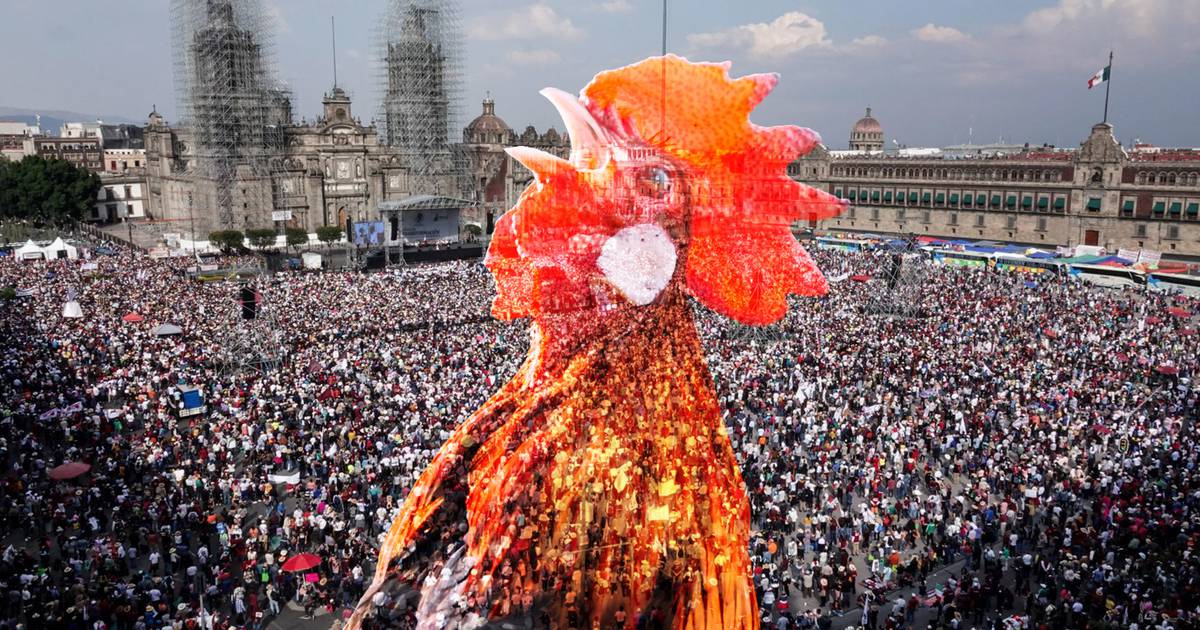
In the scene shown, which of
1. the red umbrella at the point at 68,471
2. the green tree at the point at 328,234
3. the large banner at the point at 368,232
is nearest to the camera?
the red umbrella at the point at 68,471

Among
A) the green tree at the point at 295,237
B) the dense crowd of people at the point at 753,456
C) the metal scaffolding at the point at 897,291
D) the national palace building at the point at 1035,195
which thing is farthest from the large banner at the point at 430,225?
the metal scaffolding at the point at 897,291

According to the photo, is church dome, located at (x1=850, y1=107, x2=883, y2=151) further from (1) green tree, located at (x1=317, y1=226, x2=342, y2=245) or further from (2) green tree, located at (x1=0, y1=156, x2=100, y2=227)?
(2) green tree, located at (x1=0, y1=156, x2=100, y2=227)

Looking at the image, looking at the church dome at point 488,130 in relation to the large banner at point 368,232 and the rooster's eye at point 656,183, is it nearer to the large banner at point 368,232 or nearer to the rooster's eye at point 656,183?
the large banner at point 368,232

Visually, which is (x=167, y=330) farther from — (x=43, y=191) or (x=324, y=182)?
(x=43, y=191)

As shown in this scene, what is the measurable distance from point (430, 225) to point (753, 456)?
→ 141 ft

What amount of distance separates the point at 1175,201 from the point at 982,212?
1200cm

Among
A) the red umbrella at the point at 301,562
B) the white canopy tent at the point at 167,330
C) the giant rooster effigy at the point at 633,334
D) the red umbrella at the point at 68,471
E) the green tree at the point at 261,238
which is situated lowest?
the red umbrella at the point at 301,562

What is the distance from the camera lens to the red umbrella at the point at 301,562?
1366cm

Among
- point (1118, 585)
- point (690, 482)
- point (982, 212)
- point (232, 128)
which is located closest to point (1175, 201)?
point (982, 212)

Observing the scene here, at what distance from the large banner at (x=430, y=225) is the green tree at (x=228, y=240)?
1048cm

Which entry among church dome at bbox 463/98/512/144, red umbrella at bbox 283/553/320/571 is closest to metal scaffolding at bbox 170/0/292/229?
church dome at bbox 463/98/512/144

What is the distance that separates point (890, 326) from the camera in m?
31.0

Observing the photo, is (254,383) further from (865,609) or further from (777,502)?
(865,609)

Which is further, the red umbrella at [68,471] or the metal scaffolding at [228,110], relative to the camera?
the metal scaffolding at [228,110]
